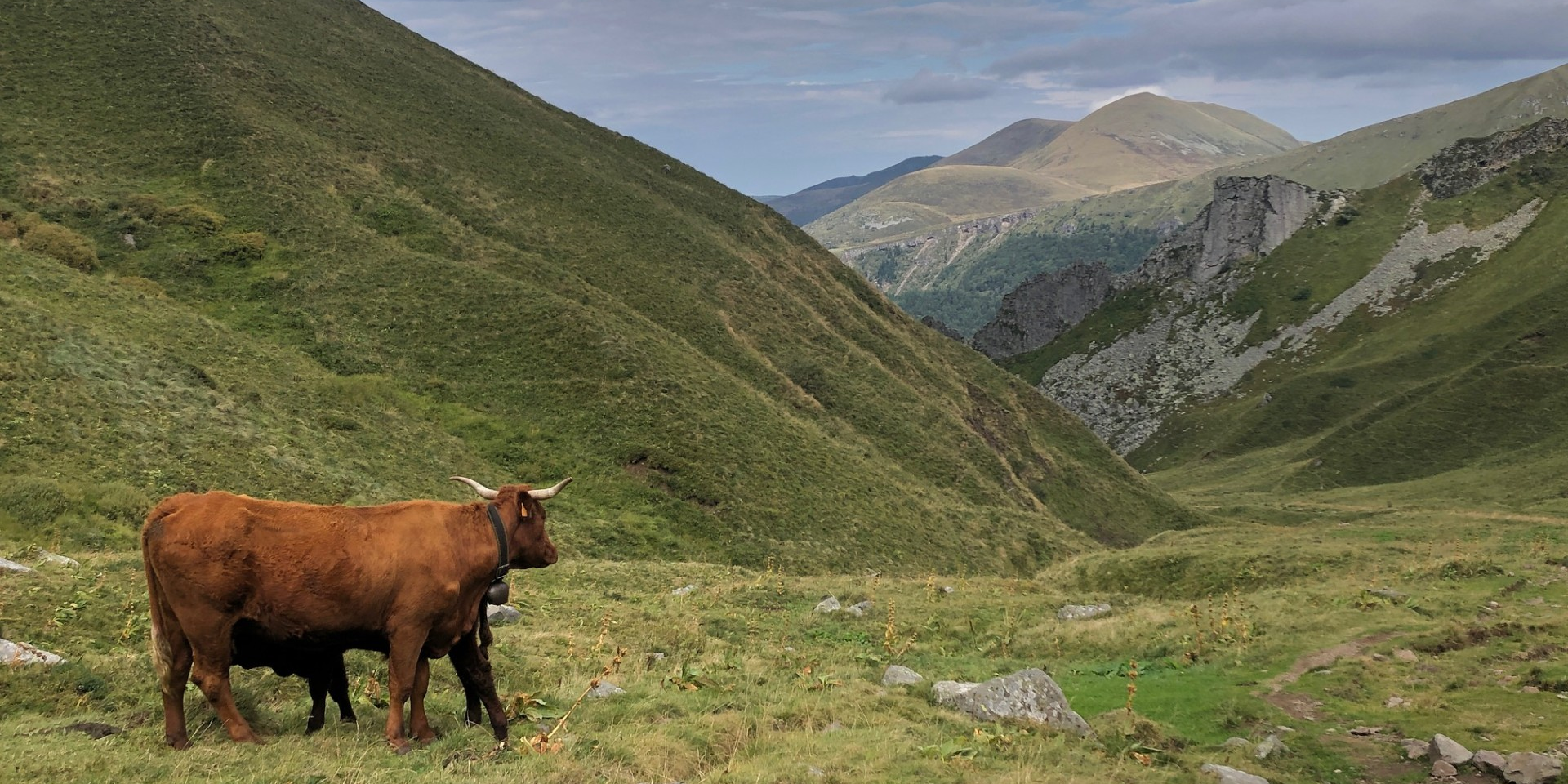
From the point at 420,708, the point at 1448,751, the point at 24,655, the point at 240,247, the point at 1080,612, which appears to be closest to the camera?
the point at 420,708

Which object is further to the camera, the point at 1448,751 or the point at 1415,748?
the point at 1415,748

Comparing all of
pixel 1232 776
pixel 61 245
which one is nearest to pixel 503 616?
pixel 1232 776

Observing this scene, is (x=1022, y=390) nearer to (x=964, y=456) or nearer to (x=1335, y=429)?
(x=964, y=456)

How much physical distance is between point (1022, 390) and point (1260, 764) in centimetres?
7710

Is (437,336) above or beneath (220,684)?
above

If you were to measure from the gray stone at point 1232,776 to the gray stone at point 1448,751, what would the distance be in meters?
2.39

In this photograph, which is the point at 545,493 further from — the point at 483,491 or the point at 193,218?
the point at 193,218

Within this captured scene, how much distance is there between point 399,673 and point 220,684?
1.84 meters

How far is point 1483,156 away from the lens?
488ft

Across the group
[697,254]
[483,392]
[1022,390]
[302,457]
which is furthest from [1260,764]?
[1022,390]

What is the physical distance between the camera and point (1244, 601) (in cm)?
2388

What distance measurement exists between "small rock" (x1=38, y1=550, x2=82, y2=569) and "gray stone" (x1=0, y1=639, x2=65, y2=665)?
202 inches

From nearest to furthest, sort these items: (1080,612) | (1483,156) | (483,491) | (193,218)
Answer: (483,491)
(1080,612)
(193,218)
(1483,156)

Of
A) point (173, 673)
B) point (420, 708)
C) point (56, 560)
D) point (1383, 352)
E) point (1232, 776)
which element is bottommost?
point (1383, 352)
